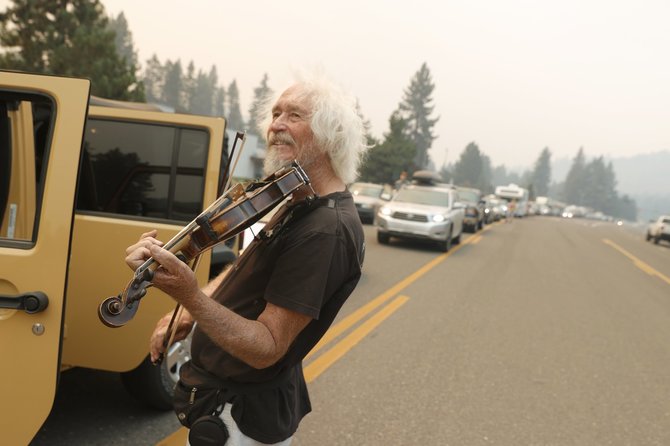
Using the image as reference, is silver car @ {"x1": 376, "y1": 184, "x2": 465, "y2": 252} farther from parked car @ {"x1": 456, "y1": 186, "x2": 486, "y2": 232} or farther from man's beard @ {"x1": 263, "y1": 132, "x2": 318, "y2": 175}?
man's beard @ {"x1": 263, "y1": 132, "x2": 318, "y2": 175}

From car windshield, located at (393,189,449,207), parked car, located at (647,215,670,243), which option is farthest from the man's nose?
parked car, located at (647,215,670,243)

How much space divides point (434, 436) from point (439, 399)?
1.92 ft

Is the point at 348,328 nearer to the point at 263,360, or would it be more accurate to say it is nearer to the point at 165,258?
the point at 263,360

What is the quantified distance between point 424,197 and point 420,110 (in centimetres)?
8105

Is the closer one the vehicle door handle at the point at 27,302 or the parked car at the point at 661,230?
the vehicle door handle at the point at 27,302

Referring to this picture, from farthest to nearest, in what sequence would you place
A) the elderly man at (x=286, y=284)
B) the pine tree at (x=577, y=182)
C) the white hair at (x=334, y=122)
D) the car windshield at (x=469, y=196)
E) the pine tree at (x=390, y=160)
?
the pine tree at (x=577, y=182)
the pine tree at (x=390, y=160)
the car windshield at (x=469, y=196)
the white hair at (x=334, y=122)
the elderly man at (x=286, y=284)

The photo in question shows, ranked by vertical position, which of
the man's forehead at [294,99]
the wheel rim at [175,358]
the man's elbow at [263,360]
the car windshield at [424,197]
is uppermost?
the man's forehead at [294,99]

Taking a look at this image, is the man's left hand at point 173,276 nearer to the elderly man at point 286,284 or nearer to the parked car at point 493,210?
the elderly man at point 286,284

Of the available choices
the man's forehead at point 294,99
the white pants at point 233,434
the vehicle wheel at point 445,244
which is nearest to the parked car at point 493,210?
the vehicle wheel at point 445,244

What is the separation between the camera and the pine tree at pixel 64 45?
20719 mm

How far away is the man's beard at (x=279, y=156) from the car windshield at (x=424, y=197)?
38.0 feet

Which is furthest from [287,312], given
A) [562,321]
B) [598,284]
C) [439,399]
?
[598,284]

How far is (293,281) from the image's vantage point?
4.62 ft

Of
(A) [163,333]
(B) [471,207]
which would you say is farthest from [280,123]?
(B) [471,207]
